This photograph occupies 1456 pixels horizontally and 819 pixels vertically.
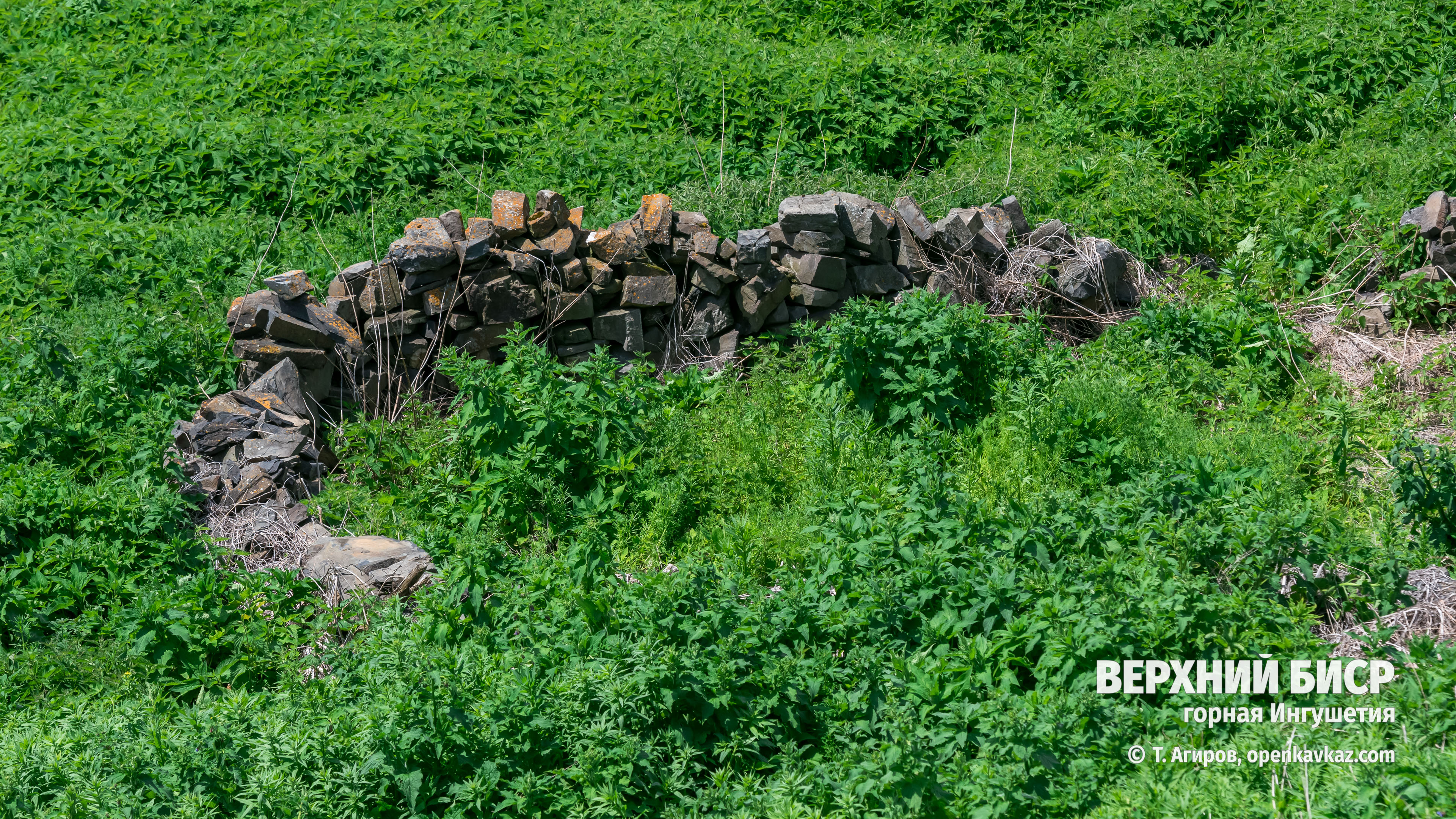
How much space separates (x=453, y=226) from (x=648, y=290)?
124 centimetres

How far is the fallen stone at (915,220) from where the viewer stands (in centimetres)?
696

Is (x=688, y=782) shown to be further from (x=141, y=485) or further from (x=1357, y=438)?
(x=1357, y=438)

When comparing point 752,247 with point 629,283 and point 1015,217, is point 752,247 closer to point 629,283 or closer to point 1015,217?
point 629,283

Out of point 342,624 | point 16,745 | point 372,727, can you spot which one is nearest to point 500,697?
point 372,727

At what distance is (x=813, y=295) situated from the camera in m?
6.81

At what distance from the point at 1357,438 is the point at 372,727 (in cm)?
514

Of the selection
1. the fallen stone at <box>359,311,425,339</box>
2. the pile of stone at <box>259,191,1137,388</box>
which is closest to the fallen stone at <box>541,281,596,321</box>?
the pile of stone at <box>259,191,1137,388</box>

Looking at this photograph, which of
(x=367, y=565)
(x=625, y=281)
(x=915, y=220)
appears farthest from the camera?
(x=915, y=220)

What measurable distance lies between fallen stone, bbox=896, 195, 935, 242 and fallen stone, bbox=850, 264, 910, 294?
281mm

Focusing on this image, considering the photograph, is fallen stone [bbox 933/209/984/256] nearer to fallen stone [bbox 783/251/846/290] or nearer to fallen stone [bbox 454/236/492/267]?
fallen stone [bbox 783/251/846/290]

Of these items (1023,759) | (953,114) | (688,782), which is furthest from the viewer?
(953,114)

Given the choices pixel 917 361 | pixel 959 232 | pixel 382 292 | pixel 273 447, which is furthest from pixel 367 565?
pixel 959 232

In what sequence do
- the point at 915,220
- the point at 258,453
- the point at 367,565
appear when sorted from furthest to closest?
the point at 915,220 < the point at 258,453 < the point at 367,565

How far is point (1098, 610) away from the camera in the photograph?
3961mm
